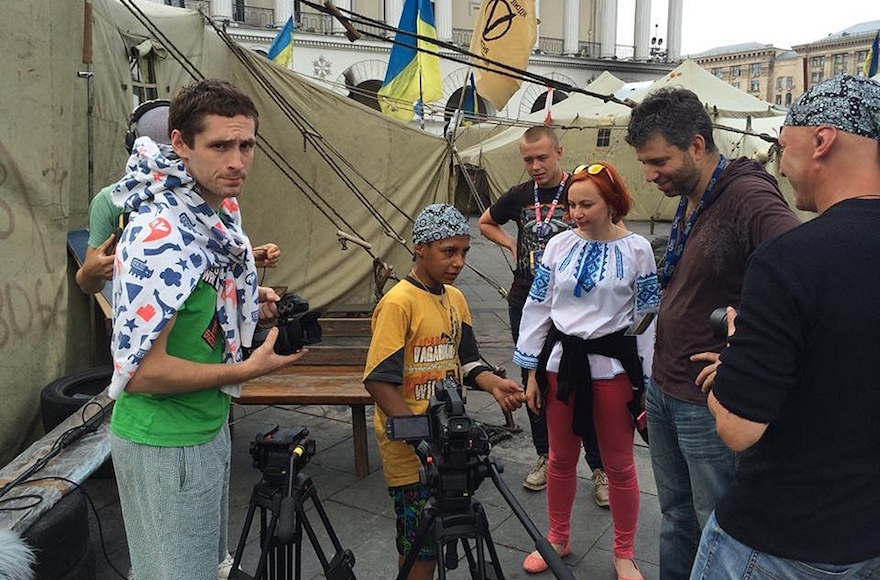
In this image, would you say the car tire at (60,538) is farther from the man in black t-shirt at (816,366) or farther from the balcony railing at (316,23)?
the balcony railing at (316,23)

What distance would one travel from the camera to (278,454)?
1899 mm

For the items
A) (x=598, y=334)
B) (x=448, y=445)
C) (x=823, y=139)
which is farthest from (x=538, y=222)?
(x=823, y=139)

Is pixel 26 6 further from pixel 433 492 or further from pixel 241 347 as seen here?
pixel 433 492

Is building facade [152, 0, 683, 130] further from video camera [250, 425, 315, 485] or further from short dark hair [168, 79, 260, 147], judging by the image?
video camera [250, 425, 315, 485]

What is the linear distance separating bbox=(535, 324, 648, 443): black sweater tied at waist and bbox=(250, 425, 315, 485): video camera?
1.31 meters

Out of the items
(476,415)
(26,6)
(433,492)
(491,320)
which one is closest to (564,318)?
(433,492)

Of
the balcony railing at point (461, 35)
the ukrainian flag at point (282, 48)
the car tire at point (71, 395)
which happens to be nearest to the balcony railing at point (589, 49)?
the balcony railing at point (461, 35)

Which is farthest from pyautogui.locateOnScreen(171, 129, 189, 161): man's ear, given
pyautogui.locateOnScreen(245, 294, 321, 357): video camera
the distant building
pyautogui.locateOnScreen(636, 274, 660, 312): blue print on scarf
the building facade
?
the distant building

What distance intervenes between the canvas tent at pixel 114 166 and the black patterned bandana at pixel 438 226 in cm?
248

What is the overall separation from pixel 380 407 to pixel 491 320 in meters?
6.14

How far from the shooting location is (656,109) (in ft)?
7.29

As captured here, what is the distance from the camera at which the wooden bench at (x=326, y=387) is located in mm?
3924

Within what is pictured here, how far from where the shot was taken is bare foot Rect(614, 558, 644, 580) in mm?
2928

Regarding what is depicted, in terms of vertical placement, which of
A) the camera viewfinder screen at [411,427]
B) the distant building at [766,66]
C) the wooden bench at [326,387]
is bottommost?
the wooden bench at [326,387]
